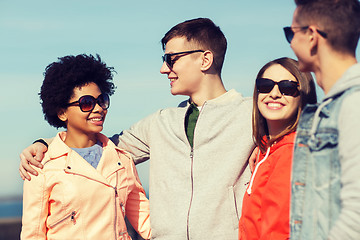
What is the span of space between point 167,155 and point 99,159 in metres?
0.69

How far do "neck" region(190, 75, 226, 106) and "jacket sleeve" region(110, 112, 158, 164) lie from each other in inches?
18.8

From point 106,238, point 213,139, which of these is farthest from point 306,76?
point 106,238

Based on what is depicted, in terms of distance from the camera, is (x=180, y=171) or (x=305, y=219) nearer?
(x=305, y=219)

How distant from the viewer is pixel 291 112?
4.61m

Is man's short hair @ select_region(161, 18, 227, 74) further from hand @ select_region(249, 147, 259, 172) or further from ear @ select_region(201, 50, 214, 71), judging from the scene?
hand @ select_region(249, 147, 259, 172)

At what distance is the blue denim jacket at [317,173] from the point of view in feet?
10.2

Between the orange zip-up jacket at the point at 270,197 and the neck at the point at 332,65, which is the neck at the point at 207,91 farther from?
the neck at the point at 332,65

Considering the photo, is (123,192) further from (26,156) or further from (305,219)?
(305,219)

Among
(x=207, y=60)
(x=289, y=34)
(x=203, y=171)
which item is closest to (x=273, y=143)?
(x=203, y=171)

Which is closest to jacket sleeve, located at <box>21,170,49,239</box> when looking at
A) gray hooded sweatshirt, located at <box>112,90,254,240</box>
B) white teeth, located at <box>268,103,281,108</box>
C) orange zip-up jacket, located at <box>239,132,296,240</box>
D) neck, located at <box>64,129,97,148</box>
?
neck, located at <box>64,129,97,148</box>

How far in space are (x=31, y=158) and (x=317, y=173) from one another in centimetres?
304

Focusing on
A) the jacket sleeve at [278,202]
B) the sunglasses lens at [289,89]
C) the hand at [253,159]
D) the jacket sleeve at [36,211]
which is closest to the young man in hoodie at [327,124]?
the jacket sleeve at [278,202]

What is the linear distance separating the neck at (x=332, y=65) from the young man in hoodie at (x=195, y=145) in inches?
70.1

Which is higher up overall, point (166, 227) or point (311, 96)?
point (311, 96)
